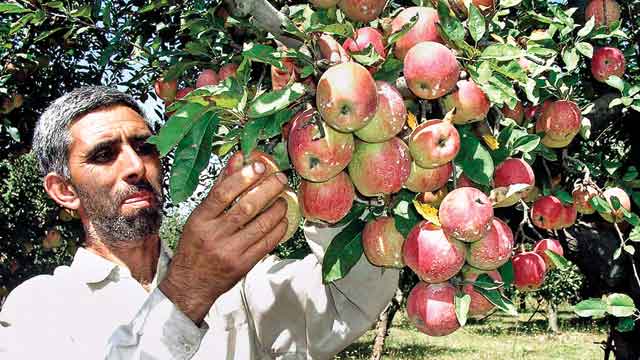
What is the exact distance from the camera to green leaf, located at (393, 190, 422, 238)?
126 cm

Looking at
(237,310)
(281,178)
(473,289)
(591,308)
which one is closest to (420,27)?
(281,178)

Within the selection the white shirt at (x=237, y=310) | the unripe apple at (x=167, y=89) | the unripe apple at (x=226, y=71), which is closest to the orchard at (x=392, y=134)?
the unripe apple at (x=226, y=71)

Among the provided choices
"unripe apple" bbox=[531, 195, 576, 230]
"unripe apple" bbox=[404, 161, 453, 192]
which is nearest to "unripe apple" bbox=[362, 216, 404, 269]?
"unripe apple" bbox=[404, 161, 453, 192]

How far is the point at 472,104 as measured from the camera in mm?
1176

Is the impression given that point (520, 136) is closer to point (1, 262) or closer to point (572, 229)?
point (572, 229)

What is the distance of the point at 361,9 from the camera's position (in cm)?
127

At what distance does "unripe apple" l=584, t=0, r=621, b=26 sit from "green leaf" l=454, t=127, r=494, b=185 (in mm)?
1404

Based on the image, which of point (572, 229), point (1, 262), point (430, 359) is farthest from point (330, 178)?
point (430, 359)

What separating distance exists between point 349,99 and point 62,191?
1559mm

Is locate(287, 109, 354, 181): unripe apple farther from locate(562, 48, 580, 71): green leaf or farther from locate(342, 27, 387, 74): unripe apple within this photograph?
A: locate(562, 48, 580, 71): green leaf

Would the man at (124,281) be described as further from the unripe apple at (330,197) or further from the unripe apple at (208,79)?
the unripe apple at (330,197)

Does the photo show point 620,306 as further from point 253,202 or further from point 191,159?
point 191,159

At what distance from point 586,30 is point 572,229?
912mm

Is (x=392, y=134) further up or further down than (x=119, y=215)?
further up
